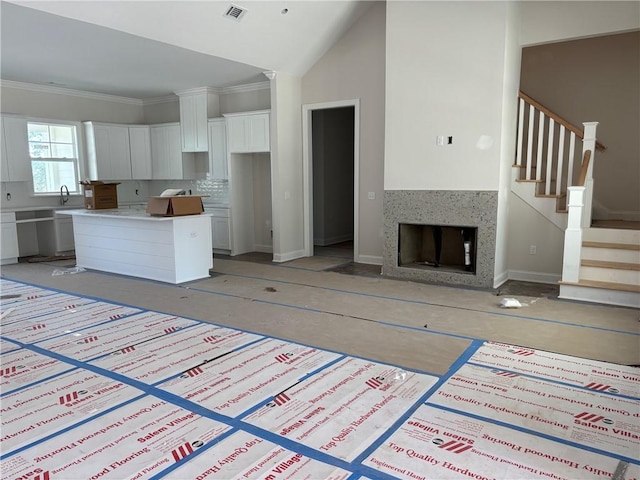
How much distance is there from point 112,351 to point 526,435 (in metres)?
3.02

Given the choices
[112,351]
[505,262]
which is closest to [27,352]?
[112,351]

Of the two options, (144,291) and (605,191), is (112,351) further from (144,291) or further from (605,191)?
(605,191)

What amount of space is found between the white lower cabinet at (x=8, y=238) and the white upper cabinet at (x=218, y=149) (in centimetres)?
328

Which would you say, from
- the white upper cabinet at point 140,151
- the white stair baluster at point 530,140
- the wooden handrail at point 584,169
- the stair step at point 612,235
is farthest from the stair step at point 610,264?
the white upper cabinet at point 140,151

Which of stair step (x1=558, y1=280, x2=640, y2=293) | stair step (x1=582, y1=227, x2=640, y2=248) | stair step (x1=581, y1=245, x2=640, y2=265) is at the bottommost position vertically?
stair step (x1=558, y1=280, x2=640, y2=293)

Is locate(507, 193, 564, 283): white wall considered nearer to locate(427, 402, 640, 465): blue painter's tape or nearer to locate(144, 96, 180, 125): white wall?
locate(427, 402, 640, 465): blue painter's tape

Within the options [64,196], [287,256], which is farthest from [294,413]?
[64,196]

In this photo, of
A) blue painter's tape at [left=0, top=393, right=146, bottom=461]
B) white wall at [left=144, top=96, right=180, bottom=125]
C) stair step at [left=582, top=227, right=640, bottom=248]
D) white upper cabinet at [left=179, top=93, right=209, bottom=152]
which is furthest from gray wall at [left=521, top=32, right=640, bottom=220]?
blue painter's tape at [left=0, top=393, right=146, bottom=461]

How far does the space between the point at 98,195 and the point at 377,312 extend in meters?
4.80

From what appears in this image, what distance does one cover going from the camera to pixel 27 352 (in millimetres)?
3648

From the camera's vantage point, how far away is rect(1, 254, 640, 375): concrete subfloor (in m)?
3.70

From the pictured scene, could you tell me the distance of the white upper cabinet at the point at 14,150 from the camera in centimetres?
735

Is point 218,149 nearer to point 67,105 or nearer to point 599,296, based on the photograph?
point 67,105

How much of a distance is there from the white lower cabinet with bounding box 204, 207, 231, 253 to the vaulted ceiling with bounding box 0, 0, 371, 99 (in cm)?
224
